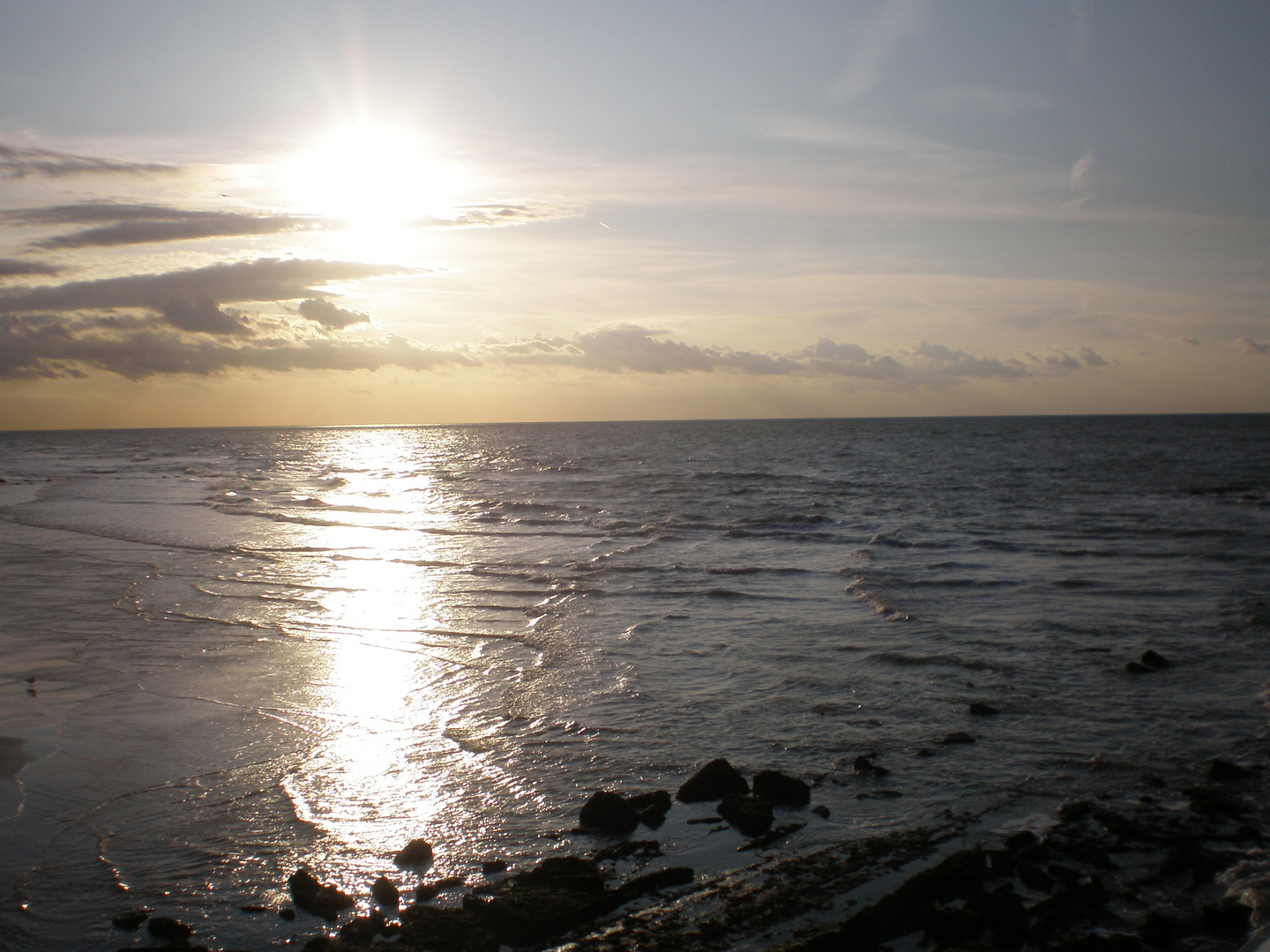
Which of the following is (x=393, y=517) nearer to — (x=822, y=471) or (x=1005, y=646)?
(x=1005, y=646)

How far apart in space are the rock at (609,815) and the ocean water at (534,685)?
242 mm

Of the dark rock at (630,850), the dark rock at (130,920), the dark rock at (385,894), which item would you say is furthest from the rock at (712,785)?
the dark rock at (130,920)

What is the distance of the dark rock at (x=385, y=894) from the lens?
5078 millimetres

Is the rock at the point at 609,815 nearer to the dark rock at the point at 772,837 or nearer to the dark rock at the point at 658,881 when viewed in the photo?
the dark rock at the point at 658,881

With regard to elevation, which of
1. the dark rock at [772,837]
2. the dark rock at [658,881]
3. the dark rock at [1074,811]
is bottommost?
the dark rock at [772,837]

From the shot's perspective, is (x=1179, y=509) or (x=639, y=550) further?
(x=1179, y=509)

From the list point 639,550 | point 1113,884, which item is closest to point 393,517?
point 639,550

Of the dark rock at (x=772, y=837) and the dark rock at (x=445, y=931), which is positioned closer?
the dark rock at (x=445, y=931)

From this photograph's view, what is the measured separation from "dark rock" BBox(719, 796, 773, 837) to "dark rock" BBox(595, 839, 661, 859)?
644 mm

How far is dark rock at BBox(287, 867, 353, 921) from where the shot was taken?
4.99 m

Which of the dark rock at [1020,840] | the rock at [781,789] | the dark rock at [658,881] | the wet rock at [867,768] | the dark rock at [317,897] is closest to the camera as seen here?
the dark rock at [317,897]

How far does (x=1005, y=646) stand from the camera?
11.5 metres

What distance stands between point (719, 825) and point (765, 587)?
33.3 ft

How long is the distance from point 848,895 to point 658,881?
1.17 metres
